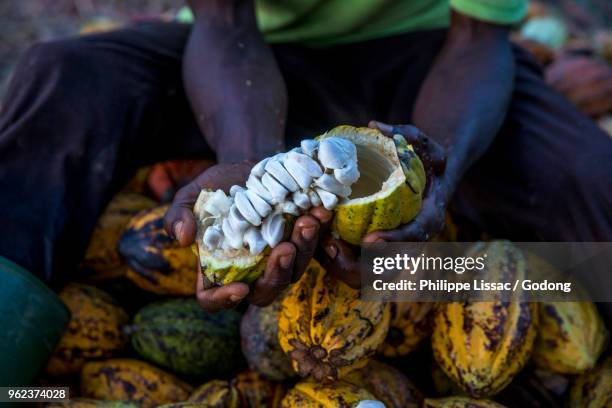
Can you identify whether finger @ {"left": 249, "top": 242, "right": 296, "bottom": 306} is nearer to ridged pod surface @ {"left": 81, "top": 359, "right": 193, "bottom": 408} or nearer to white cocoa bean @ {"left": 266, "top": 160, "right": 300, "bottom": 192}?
white cocoa bean @ {"left": 266, "top": 160, "right": 300, "bottom": 192}

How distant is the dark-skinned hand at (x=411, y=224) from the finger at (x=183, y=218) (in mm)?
282

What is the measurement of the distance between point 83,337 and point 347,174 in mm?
1019

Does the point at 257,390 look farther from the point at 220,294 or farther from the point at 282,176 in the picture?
the point at 282,176

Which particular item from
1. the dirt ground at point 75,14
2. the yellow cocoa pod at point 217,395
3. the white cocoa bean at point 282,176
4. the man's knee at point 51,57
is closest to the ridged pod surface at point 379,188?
the white cocoa bean at point 282,176

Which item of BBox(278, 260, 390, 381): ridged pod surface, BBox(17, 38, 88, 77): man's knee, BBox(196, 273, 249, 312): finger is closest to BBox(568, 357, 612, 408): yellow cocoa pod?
BBox(278, 260, 390, 381): ridged pod surface

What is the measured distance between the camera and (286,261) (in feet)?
4.11

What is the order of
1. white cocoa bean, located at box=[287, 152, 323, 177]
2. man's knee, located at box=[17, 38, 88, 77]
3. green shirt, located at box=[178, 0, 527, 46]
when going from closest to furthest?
1. white cocoa bean, located at box=[287, 152, 323, 177]
2. man's knee, located at box=[17, 38, 88, 77]
3. green shirt, located at box=[178, 0, 527, 46]

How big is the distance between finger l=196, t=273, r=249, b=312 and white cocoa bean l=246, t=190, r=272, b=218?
16 centimetres

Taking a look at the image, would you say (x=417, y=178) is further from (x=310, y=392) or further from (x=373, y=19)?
(x=373, y=19)

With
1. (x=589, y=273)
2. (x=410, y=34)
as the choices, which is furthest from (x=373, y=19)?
(x=589, y=273)

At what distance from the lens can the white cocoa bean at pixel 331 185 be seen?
3.93 ft

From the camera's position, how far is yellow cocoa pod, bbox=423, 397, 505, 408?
1500 mm

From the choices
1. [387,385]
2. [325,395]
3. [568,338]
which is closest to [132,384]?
[325,395]

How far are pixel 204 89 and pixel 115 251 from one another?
1.96ft
